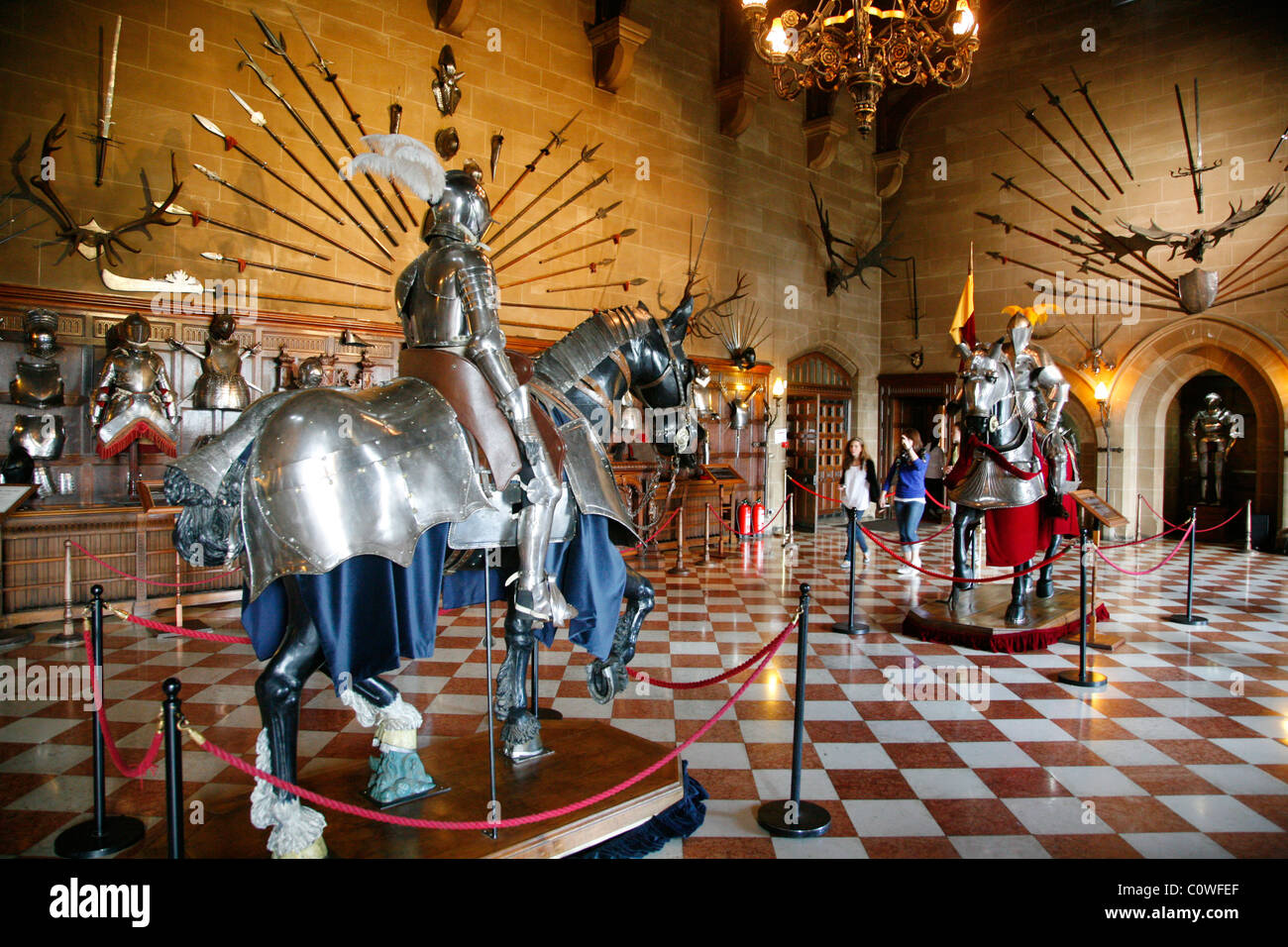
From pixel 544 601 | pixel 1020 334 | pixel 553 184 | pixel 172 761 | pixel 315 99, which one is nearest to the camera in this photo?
pixel 172 761

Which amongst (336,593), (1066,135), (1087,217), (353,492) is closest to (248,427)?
(353,492)

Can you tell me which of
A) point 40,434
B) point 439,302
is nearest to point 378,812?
point 439,302

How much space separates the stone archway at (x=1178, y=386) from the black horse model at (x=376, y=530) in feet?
35.0

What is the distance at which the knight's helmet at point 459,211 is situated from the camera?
2.71 meters

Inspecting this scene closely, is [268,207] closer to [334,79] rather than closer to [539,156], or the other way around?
[334,79]

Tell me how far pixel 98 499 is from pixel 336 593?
5485mm

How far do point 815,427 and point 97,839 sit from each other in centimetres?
1112

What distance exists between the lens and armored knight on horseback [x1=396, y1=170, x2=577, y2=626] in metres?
2.62

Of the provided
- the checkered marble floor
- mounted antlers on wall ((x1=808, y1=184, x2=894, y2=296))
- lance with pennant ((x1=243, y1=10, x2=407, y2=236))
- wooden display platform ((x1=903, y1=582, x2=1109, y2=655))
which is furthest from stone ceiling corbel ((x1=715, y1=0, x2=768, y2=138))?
wooden display platform ((x1=903, y1=582, x2=1109, y2=655))

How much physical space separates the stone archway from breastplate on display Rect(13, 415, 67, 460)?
12697 millimetres

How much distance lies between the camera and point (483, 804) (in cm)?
262

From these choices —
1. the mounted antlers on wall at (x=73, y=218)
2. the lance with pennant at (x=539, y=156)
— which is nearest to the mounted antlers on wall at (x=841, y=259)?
the lance with pennant at (x=539, y=156)

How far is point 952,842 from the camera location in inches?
106

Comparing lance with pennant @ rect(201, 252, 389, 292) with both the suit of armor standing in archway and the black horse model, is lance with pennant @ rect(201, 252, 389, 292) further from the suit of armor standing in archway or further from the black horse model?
the suit of armor standing in archway
